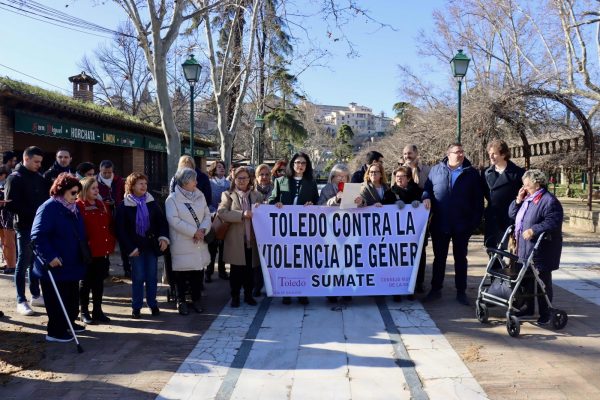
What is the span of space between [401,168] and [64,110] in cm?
935

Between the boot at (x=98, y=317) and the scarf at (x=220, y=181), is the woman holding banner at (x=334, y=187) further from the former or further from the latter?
the boot at (x=98, y=317)

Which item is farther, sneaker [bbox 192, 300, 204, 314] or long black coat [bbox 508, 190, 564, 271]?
sneaker [bbox 192, 300, 204, 314]

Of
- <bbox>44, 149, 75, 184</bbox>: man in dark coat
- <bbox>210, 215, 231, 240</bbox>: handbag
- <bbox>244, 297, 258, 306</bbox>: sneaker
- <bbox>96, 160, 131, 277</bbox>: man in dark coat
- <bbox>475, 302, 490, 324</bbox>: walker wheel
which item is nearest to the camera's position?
<bbox>475, 302, 490, 324</bbox>: walker wheel

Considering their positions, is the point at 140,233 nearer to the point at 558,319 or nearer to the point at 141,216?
the point at 141,216

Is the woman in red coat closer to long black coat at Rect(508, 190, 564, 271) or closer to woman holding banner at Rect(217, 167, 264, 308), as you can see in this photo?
woman holding banner at Rect(217, 167, 264, 308)

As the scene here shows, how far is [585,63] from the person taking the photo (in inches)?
813

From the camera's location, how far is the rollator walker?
→ 5.16 m

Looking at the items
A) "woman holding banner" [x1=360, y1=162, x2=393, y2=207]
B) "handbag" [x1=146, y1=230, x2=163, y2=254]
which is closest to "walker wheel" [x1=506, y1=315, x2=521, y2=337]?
"woman holding banner" [x1=360, y1=162, x2=393, y2=207]

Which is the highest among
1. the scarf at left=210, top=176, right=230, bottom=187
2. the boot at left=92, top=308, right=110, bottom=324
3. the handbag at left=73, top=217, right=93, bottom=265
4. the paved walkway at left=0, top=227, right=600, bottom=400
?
the scarf at left=210, top=176, right=230, bottom=187

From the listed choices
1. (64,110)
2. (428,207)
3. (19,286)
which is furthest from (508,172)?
(64,110)

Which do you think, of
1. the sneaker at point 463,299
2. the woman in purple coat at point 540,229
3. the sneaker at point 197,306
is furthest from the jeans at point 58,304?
the woman in purple coat at point 540,229

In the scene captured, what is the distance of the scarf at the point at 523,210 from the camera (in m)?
5.41

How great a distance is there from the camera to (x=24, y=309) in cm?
604

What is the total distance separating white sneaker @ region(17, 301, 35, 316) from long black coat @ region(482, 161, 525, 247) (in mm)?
5539
